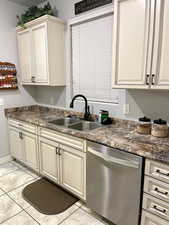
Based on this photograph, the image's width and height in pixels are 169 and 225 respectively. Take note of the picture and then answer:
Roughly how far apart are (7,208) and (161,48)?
93.4 inches

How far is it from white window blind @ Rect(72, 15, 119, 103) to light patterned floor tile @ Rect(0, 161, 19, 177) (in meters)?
1.72

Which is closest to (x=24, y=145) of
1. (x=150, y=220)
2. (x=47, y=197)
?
(x=47, y=197)

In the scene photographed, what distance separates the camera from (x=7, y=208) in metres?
1.94

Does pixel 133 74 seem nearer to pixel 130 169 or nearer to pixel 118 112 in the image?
pixel 118 112

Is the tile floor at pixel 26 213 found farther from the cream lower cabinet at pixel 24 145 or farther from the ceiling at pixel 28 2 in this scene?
the ceiling at pixel 28 2

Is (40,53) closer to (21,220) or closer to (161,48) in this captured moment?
(161,48)

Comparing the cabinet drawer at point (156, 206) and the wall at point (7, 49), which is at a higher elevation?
the wall at point (7, 49)

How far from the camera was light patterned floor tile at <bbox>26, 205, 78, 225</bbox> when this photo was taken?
5.72 ft

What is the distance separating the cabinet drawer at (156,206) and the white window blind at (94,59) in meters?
1.23

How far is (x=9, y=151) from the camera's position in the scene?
3062 millimetres

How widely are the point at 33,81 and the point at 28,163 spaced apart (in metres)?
1.36

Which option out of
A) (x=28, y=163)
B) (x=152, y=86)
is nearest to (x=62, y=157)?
(x=28, y=163)

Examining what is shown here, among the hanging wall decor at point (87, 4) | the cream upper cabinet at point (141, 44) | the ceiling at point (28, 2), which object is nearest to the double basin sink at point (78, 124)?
the cream upper cabinet at point (141, 44)

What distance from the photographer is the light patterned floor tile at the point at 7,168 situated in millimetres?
2699
